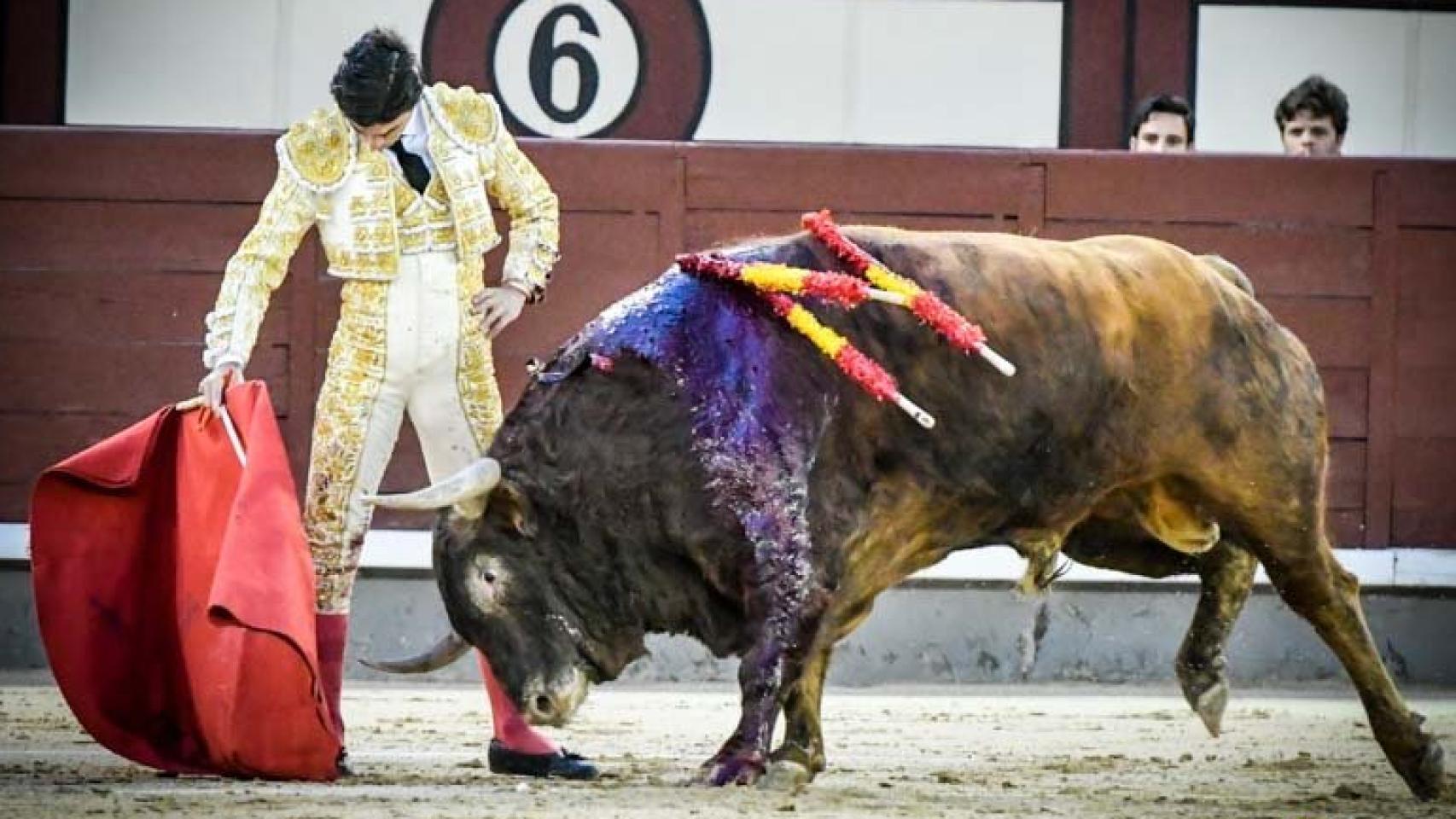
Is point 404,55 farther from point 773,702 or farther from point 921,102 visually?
point 921,102

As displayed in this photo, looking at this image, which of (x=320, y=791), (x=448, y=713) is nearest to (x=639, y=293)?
(x=320, y=791)

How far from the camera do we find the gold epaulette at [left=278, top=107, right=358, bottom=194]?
6.18m

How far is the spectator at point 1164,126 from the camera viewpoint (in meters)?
9.19

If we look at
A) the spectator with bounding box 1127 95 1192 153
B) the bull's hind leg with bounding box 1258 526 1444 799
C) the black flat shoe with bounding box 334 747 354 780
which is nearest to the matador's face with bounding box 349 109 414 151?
the black flat shoe with bounding box 334 747 354 780

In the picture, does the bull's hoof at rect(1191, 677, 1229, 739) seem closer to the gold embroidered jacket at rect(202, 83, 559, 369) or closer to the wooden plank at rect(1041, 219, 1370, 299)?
the gold embroidered jacket at rect(202, 83, 559, 369)

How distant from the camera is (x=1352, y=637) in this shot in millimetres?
6332

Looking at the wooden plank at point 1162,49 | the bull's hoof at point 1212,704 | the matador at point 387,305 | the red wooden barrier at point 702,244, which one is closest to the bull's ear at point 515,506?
the matador at point 387,305

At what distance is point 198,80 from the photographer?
981 cm

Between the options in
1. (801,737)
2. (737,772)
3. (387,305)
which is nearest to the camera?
(737,772)

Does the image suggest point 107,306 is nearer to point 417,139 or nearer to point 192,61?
point 192,61

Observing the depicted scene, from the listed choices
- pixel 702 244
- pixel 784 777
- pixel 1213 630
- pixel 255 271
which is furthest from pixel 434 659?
pixel 702 244

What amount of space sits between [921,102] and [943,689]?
6.58 feet

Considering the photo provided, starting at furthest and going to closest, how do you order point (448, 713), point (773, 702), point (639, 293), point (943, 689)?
point (943, 689)
point (448, 713)
point (639, 293)
point (773, 702)

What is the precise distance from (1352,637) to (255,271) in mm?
2169
